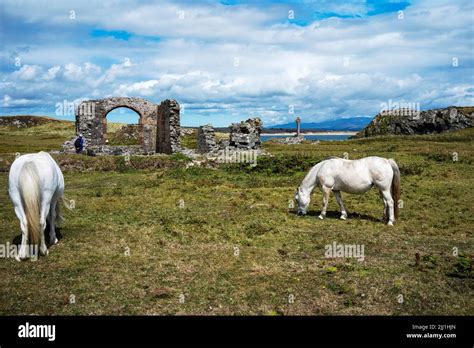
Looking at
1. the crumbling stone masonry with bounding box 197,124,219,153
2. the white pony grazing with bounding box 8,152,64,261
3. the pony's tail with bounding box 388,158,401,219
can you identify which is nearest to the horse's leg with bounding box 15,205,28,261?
the white pony grazing with bounding box 8,152,64,261

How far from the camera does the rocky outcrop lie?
192 feet

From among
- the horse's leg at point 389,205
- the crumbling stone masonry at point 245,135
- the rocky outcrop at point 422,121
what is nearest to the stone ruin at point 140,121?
the crumbling stone masonry at point 245,135

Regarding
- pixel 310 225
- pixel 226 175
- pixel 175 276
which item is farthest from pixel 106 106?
pixel 175 276

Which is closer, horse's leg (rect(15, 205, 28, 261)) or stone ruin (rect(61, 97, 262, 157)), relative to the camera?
horse's leg (rect(15, 205, 28, 261))

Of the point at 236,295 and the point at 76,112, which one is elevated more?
the point at 76,112

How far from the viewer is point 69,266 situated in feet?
32.3

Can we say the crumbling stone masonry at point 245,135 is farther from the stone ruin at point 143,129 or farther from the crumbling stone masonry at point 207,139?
the crumbling stone masonry at point 207,139

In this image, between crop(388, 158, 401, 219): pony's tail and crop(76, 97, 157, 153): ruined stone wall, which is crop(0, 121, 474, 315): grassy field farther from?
crop(76, 97, 157, 153): ruined stone wall

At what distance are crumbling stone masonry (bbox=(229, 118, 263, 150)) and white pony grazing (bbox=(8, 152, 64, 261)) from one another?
20825 mm

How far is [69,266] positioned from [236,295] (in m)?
4.13

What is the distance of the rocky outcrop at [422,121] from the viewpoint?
58.4 metres

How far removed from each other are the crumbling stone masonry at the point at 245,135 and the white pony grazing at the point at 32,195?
20.8m

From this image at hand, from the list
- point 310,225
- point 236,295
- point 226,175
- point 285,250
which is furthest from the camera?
point 226,175
